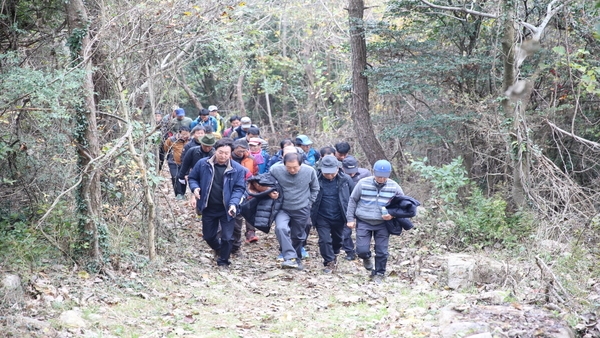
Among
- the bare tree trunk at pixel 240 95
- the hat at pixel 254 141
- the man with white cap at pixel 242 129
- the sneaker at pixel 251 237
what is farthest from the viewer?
the bare tree trunk at pixel 240 95

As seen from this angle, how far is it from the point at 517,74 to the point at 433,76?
2.59 meters

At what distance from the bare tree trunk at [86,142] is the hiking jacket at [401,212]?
14.0 feet

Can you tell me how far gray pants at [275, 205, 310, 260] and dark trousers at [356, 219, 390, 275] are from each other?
0.95 meters

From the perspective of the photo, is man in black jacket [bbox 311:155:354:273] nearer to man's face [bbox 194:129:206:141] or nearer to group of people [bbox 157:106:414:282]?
group of people [bbox 157:106:414:282]

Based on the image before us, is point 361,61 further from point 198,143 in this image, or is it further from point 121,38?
point 121,38

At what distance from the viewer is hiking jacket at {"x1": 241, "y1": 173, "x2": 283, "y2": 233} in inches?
397

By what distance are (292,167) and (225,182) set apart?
3.53 ft

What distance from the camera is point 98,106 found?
30.6 ft

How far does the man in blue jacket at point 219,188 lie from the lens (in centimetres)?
976

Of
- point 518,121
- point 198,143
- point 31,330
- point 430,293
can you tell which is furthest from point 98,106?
point 518,121

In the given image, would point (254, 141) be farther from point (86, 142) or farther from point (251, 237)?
point (86, 142)

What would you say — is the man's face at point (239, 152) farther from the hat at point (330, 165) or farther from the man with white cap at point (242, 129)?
the man with white cap at point (242, 129)

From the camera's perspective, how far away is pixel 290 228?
10391mm

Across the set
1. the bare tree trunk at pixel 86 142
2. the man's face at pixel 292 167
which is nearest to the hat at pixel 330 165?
the man's face at pixel 292 167
